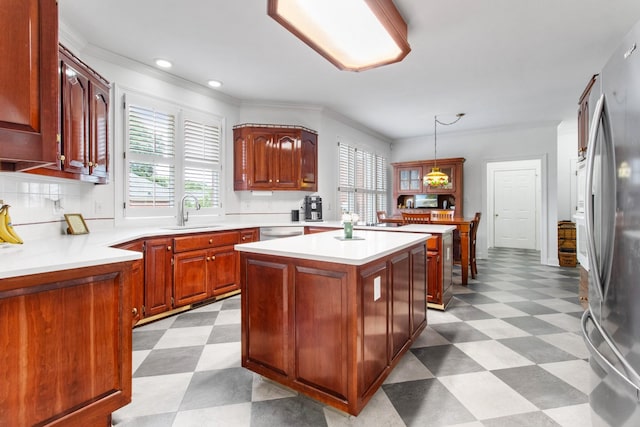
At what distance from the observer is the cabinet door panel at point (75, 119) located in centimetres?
213

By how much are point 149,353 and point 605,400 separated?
8.92ft

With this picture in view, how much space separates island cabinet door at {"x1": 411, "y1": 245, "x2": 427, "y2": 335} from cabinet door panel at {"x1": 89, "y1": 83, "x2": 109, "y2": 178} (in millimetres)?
2723

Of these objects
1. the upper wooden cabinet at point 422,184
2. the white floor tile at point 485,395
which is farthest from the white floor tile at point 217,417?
the upper wooden cabinet at point 422,184

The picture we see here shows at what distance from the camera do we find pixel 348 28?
6.51ft

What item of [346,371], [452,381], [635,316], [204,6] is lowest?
[452,381]

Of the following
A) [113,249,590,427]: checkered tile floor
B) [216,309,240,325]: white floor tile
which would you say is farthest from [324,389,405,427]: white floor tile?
[216,309,240,325]: white floor tile

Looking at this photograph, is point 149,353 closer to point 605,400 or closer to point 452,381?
point 452,381

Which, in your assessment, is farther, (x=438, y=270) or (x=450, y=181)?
(x=450, y=181)

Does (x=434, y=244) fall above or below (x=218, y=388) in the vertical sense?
above

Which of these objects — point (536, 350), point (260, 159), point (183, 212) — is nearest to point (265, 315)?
point (536, 350)

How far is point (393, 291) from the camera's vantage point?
78.5 inches

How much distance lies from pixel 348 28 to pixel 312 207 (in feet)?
10.1

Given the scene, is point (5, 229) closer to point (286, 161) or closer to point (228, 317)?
point (228, 317)

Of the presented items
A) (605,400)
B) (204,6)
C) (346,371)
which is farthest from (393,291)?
(204,6)
